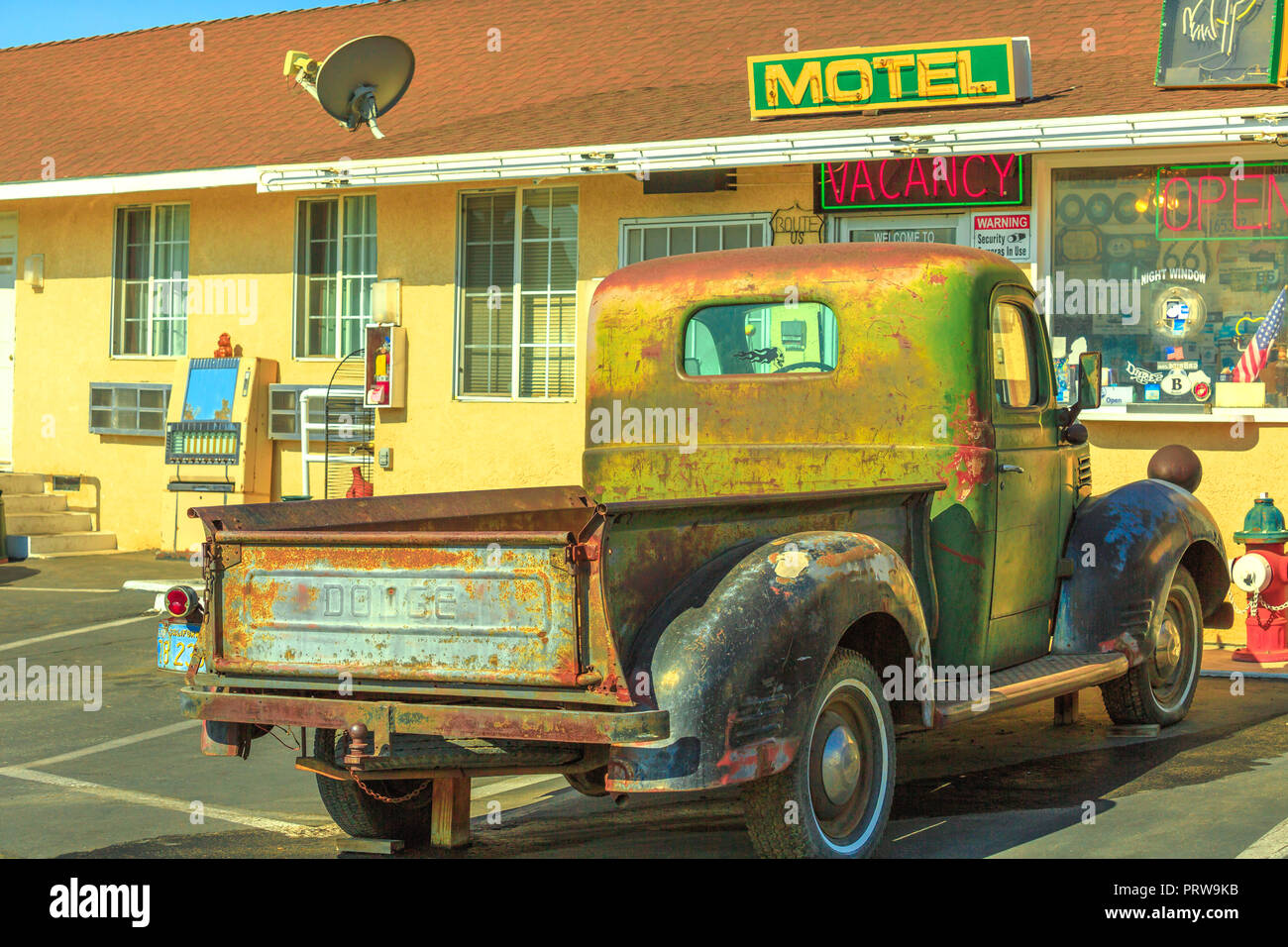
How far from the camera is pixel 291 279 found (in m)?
13.8

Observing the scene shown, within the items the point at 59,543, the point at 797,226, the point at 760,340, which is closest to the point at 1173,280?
the point at 797,226

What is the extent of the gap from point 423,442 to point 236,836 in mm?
7241

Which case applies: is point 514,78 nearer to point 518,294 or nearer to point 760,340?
point 518,294

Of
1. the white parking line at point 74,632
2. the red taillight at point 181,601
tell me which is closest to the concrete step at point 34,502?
the white parking line at point 74,632

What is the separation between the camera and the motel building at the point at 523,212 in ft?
32.6

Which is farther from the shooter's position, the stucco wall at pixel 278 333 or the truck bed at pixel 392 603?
the stucco wall at pixel 278 333

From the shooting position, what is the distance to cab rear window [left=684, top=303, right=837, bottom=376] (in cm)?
627

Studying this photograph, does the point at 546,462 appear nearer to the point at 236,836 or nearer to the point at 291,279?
the point at 291,279

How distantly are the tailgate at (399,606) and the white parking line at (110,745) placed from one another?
108 inches

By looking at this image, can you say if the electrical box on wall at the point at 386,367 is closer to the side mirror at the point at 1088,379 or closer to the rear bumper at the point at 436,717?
the side mirror at the point at 1088,379

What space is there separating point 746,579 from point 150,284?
453 inches

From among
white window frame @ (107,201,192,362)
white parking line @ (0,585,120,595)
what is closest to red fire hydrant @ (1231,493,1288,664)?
white parking line @ (0,585,120,595)

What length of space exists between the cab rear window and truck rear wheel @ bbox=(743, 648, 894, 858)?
1.62 meters
